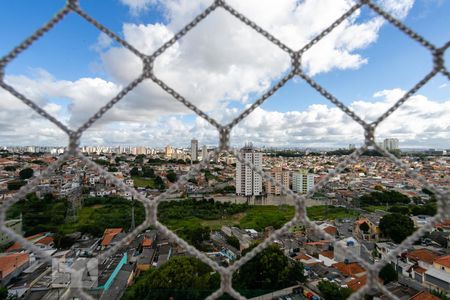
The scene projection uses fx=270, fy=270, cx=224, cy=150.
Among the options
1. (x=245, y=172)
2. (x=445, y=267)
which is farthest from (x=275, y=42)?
(x=245, y=172)

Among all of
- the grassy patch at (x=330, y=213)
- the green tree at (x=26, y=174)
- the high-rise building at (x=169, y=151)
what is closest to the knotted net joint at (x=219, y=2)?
the grassy patch at (x=330, y=213)

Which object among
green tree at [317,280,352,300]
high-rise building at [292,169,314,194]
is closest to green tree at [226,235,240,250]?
green tree at [317,280,352,300]

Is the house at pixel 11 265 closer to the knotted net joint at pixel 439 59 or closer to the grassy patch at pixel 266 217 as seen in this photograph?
the grassy patch at pixel 266 217

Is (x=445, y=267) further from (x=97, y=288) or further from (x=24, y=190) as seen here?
(x=24, y=190)

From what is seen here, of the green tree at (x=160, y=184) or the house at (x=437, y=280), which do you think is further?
the green tree at (x=160, y=184)

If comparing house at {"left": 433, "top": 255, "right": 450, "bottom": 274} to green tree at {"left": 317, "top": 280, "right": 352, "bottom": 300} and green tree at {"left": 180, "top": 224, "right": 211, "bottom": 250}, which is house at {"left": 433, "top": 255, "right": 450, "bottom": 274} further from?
green tree at {"left": 180, "top": 224, "right": 211, "bottom": 250}

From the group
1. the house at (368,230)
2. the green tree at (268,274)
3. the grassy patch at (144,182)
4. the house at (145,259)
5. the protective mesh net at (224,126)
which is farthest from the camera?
the grassy patch at (144,182)
